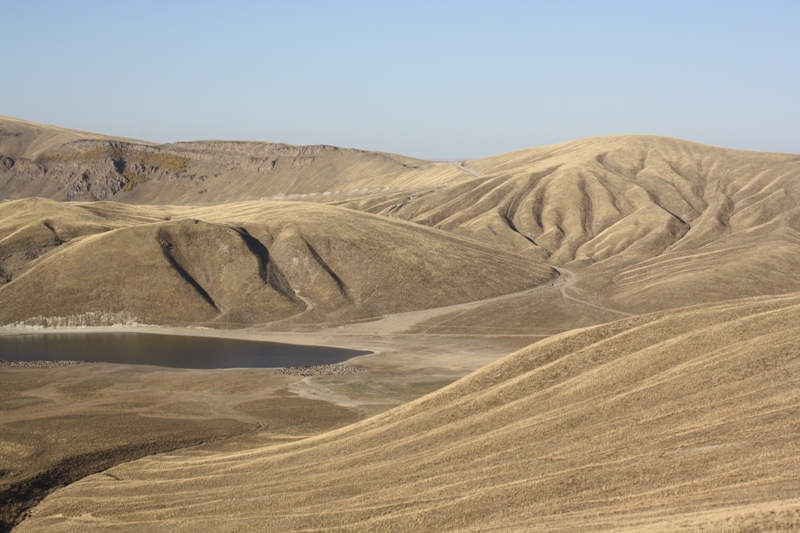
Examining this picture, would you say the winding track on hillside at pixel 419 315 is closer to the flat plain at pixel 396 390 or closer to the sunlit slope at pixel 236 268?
the flat plain at pixel 396 390

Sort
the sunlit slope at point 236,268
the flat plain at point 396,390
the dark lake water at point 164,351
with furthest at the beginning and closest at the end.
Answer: the sunlit slope at point 236,268 < the dark lake water at point 164,351 < the flat plain at point 396,390

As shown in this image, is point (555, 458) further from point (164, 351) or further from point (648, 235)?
point (648, 235)

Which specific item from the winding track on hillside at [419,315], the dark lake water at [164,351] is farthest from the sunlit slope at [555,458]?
the winding track on hillside at [419,315]

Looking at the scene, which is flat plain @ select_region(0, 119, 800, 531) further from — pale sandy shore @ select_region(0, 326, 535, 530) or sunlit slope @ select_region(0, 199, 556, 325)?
sunlit slope @ select_region(0, 199, 556, 325)

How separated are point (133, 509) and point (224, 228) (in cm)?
9799

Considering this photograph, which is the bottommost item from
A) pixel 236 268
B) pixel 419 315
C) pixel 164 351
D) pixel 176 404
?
pixel 164 351

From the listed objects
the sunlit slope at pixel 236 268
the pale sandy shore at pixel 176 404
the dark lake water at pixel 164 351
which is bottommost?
the dark lake water at pixel 164 351

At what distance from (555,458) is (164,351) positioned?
6929cm

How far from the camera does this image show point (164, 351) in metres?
91.9

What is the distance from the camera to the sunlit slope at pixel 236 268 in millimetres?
112062

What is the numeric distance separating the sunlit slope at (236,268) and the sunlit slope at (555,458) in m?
68.8

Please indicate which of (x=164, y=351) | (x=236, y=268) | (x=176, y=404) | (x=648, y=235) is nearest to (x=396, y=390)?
(x=176, y=404)

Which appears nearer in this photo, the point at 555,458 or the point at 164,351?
the point at 555,458

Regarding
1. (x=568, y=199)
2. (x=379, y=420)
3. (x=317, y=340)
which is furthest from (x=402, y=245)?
(x=379, y=420)
